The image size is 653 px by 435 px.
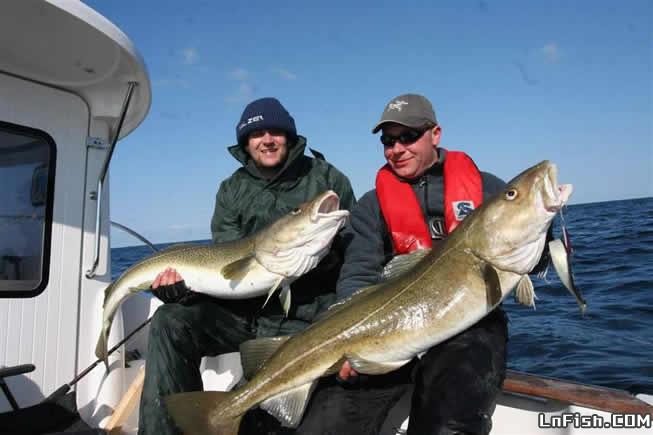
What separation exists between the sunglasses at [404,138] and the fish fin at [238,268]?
56.6 inches

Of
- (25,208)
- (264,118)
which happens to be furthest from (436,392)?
(25,208)

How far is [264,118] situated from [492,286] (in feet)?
8.42

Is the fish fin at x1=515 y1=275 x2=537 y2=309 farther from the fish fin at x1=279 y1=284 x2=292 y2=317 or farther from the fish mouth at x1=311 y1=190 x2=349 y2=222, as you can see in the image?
the fish fin at x1=279 y1=284 x2=292 y2=317

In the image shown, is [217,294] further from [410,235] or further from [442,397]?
[442,397]

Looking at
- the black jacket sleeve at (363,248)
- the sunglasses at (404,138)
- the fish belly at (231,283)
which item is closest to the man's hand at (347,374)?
the black jacket sleeve at (363,248)

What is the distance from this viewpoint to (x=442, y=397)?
286 cm

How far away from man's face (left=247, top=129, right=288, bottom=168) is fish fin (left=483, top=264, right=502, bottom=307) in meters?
2.34

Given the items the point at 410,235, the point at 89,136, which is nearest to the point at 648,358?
the point at 410,235

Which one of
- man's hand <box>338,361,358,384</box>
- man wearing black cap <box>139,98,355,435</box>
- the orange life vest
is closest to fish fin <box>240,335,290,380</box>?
man's hand <box>338,361,358,384</box>

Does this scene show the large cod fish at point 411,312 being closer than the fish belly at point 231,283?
→ Yes

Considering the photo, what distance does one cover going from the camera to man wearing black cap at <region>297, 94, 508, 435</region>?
288cm

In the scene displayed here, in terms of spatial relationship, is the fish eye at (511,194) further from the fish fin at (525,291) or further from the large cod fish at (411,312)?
the fish fin at (525,291)

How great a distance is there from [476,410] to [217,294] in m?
2.27

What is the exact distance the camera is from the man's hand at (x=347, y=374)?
3.11 metres
